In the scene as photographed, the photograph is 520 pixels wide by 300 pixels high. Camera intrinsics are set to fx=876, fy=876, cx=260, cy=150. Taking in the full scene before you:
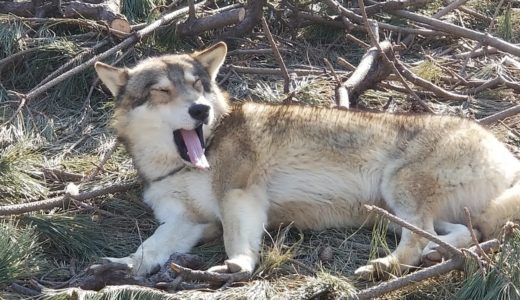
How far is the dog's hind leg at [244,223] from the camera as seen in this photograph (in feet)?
17.5

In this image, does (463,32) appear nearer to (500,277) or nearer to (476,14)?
(476,14)

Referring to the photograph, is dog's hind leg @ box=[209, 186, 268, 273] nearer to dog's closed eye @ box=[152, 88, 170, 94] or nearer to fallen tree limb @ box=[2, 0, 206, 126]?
dog's closed eye @ box=[152, 88, 170, 94]

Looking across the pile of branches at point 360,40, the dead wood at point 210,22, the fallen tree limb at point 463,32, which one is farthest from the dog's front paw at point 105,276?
the fallen tree limb at point 463,32

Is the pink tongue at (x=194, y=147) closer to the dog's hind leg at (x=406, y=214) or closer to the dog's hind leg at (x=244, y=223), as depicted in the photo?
the dog's hind leg at (x=244, y=223)

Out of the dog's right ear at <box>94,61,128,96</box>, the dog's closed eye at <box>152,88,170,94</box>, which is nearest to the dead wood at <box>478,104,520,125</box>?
the dog's closed eye at <box>152,88,170,94</box>

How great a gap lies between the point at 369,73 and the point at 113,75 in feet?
7.64

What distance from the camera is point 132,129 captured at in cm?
604

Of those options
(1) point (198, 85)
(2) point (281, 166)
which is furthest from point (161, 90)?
(2) point (281, 166)

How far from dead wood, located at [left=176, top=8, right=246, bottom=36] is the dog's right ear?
2.07 metres

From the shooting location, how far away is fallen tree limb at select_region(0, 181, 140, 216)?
5.87 m

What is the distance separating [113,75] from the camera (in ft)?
20.2

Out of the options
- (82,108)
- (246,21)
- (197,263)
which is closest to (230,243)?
(197,263)

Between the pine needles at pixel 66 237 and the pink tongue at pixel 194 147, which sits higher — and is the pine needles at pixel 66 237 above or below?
below

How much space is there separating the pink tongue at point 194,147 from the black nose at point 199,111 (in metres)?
0.18
